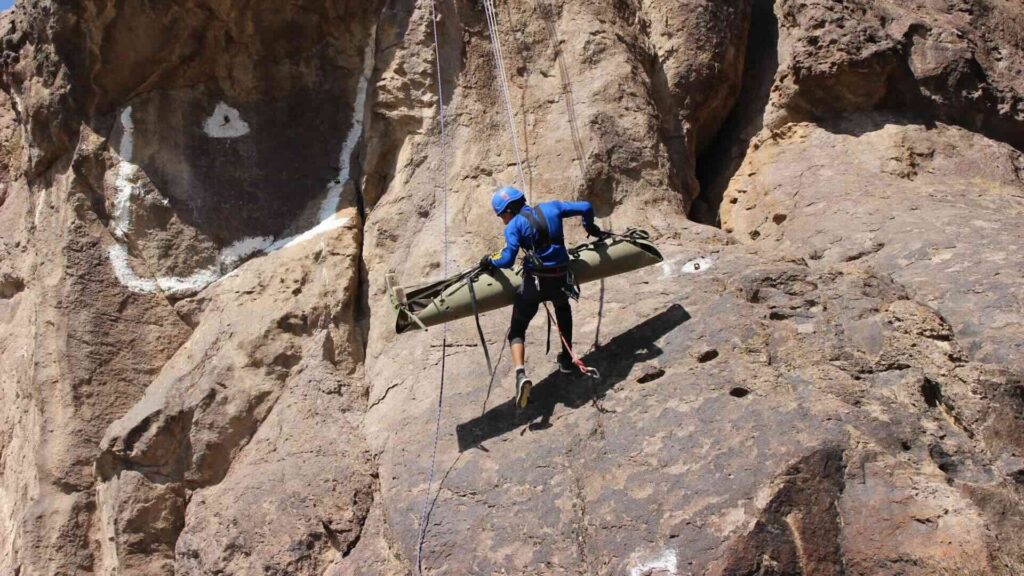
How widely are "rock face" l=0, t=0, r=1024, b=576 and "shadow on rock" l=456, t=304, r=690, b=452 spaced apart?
0.03 meters

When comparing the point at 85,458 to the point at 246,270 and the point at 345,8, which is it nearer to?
the point at 246,270

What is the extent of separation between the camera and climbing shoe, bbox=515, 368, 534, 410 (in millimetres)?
6668

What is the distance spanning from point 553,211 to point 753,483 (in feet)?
7.87

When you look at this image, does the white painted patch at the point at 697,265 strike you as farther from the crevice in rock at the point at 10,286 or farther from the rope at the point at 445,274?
the crevice in rock at the point at 10,286

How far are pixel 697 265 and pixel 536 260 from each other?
57.6 inches

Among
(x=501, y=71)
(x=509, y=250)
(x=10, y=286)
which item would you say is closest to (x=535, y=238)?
(x=509, y=250)

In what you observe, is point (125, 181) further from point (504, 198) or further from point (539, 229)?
point (539, 229)

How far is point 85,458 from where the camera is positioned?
889 cm

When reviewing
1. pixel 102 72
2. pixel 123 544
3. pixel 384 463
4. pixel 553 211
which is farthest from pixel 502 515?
pixel 102 72

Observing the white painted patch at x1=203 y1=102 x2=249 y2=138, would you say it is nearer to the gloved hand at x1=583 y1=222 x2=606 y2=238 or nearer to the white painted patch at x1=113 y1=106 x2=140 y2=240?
the white painted patch at x1=113 y1=106 x2=140 y2=240

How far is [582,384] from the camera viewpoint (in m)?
7.05

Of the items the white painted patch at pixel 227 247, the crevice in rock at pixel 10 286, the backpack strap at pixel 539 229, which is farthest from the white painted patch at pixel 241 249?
the backpack strap at pixel 539 229

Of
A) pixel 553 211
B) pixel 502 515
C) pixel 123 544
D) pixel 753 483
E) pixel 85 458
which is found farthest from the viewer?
pixel 85 458

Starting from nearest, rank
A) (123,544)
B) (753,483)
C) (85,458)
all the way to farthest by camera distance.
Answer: (753,483), (123,544), (85,458)
